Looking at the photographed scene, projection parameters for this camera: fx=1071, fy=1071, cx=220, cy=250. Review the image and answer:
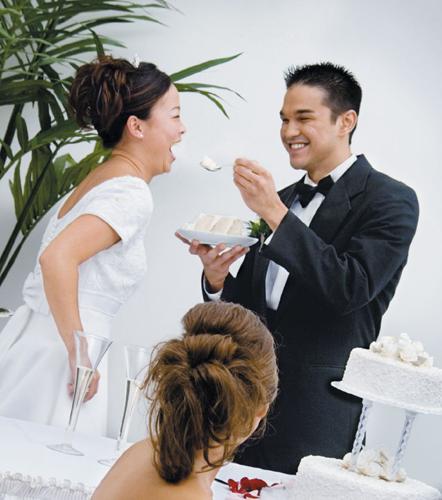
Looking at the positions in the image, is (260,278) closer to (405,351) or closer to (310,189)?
(310,189)

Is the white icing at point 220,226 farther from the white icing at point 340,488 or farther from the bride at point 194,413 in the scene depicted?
the bride at point 194,413

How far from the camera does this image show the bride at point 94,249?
2352 mm

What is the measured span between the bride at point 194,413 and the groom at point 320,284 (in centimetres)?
91

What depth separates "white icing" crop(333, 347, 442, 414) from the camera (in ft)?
6.61

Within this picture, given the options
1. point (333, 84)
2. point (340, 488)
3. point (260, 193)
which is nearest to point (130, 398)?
point (340, 488)

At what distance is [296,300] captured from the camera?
→ 2.56m

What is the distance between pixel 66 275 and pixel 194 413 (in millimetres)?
923

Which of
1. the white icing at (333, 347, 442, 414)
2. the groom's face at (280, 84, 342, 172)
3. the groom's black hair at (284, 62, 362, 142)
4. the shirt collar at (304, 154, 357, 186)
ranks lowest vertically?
the white icing at (333, 347, 442, 414)

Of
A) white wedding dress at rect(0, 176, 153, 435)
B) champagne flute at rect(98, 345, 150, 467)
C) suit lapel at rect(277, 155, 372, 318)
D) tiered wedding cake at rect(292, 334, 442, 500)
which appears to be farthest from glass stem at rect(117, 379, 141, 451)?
suit lapel at rect(277, 155, 372, 318)

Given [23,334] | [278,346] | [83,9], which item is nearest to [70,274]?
[23,334]

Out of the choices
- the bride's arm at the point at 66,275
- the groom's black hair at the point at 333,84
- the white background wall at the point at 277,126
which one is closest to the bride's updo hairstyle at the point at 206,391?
the bride's arm at the point at 66,275

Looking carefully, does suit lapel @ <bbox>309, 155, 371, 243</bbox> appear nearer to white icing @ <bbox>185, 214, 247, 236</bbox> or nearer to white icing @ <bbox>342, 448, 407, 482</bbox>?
white icing @ <bbox>185, 214, 247, 236</bbox>

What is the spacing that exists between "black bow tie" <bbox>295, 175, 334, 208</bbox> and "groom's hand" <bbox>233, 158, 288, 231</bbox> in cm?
23

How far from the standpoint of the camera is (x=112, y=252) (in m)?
2.53
